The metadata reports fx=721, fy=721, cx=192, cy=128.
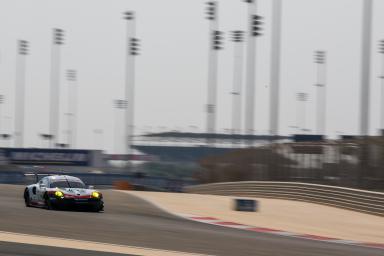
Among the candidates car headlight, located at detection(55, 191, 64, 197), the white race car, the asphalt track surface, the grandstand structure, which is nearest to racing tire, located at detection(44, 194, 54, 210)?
the white race car

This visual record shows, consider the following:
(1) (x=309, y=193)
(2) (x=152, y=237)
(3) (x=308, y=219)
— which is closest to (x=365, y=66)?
(1) (x=309, y=193)

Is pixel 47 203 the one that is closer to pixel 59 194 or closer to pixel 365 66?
pixel 59 194

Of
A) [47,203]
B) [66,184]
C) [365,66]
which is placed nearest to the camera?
[47,203]

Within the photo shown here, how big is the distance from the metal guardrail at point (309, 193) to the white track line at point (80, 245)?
45.1 feet

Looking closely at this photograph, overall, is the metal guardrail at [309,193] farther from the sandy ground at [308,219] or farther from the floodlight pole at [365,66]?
the floodlight pole at [365,66]

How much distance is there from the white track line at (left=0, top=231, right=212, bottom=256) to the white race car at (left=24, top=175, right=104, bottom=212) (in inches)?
267

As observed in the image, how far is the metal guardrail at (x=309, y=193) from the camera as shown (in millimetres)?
23891

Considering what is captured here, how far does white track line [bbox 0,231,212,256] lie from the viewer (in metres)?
10.5

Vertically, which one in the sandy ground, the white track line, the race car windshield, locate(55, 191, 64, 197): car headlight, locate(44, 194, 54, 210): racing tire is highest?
the race car windshield

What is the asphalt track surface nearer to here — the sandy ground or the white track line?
the white track line

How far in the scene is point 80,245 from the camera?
11000mm

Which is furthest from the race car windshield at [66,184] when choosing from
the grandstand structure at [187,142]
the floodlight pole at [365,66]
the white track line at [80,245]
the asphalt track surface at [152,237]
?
the grandstand structure at [187,142]

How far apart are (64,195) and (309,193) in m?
13.2

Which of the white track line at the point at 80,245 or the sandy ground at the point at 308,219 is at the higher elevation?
the white track line at the point at 80,245
